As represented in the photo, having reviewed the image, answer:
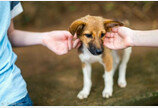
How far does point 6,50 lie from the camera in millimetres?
2471

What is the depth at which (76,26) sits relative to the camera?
2.68 metres

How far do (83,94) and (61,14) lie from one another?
13.9ft

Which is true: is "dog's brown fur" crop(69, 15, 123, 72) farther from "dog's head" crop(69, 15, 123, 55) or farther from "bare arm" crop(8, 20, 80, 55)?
"bare arm" crop(8, 20, 80, 55)

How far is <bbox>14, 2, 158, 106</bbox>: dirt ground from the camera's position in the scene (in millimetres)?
3240

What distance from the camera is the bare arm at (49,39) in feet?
9.34

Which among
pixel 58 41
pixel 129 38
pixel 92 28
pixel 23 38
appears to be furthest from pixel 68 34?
pixel 129 38

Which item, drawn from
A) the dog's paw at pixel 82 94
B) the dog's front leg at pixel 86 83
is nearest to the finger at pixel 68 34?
the dog's front leg at pixel 86 83

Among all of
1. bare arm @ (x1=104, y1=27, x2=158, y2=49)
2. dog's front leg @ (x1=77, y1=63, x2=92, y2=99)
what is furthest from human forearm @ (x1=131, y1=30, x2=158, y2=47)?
dog's front leg @ (x1=77, y1=63, x2=92, y2=99)

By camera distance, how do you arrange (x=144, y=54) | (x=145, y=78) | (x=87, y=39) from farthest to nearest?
(x=144, y=54) < (x=145, y=78) < (x=87, y=39)

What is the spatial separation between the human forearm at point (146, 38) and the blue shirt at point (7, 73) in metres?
1.29

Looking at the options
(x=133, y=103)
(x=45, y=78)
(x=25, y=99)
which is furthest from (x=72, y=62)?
(x=25, y=99)

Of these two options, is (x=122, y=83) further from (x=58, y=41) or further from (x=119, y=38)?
(x=58, y=41)

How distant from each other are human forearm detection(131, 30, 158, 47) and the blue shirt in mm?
1287

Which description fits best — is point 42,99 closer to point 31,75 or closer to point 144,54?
point 31,75
